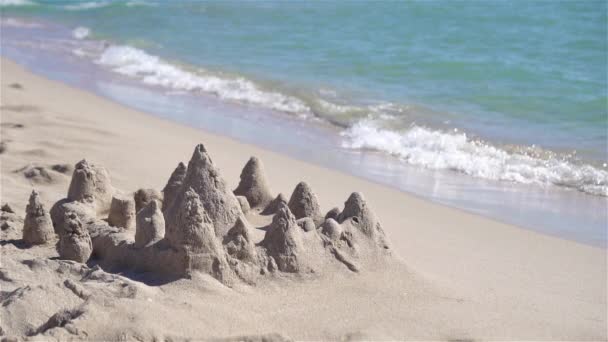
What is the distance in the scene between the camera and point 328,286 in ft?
14.5

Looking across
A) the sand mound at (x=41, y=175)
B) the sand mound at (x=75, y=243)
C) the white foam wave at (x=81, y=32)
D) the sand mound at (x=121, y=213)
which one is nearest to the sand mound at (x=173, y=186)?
the sand mound at (x=121, y=213)

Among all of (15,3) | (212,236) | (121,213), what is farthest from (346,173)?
(15,3)

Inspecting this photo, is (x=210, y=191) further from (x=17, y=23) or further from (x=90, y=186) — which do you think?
(x=17, y=23)

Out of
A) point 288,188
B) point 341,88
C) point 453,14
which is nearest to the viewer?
point 288,188

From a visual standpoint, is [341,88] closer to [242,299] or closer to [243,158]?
[243,158]

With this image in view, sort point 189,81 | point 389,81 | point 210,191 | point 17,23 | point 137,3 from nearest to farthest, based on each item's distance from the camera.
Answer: point 210,191, point 189,81, point 389,81, point 17,23, point 137,3

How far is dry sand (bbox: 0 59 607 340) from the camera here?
3.75 m

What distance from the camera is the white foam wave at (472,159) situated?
8836 mm

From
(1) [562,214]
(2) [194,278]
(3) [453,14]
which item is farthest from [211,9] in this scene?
(2) [194,278]

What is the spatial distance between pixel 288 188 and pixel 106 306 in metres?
3.51

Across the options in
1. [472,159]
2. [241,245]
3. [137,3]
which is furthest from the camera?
[137,3]

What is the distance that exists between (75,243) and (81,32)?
15.0m

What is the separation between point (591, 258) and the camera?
6180 millimetres

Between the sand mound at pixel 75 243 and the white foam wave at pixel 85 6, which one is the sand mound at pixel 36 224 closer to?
the sand mound at pixel 75 243
